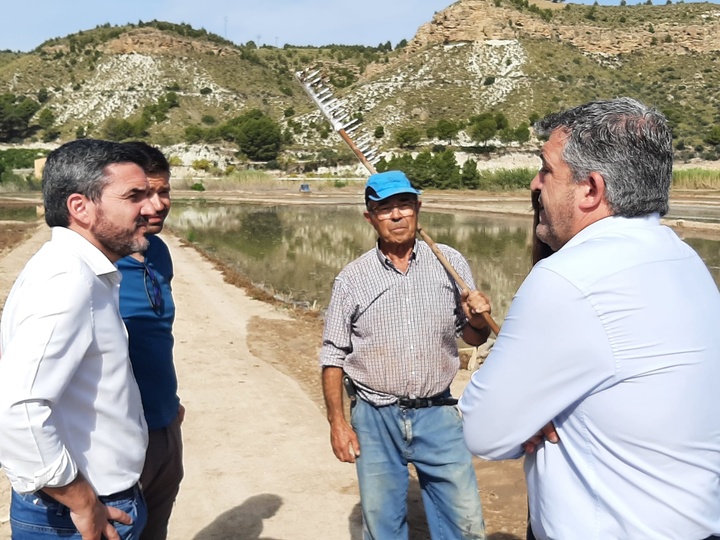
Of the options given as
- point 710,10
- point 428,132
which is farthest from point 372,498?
point 710,10

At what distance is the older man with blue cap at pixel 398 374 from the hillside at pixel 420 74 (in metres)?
65.0

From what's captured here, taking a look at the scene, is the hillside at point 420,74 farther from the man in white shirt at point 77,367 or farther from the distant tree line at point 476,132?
the man in white shirt at point 77,367

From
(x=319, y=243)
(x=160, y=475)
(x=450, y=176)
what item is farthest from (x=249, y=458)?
(x=450, y=176)

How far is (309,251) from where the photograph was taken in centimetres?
2200

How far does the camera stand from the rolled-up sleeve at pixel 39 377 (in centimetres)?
210

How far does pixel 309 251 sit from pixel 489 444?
66.0 feet

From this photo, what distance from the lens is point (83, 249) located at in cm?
240

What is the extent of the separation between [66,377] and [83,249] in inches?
17.8

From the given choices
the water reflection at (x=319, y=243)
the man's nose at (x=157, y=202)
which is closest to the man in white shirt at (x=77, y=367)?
the man's nose at (x=157, y=202)

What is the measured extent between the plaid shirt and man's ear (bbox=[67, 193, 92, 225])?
1327 mm

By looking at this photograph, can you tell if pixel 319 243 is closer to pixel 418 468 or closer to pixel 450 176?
pixel 418 468

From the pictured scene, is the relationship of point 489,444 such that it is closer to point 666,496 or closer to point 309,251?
point 666,496

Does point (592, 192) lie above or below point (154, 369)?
above

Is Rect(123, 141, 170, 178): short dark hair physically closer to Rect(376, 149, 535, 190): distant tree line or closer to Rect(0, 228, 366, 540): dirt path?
Rect(0, 228, 366, 540): dirt path
